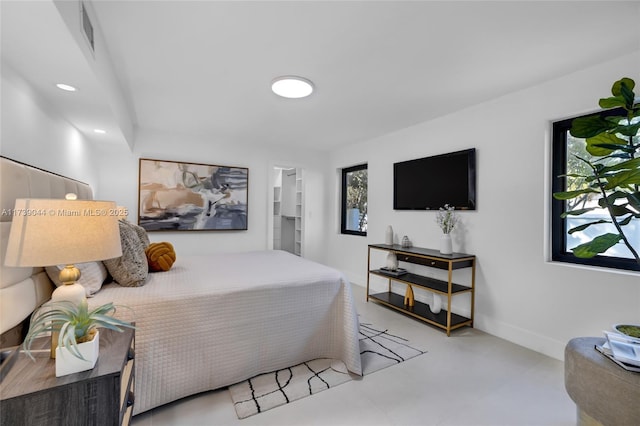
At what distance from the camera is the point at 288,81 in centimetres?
238

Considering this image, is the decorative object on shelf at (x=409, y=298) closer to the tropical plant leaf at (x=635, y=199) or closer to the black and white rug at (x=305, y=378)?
the black and white rug at (x=305, y=378)

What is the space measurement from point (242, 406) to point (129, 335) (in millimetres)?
846

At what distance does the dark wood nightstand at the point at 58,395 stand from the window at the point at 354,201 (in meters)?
4.00

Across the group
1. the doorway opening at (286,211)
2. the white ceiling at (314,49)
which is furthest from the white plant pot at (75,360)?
the doorway opening at (286,211)

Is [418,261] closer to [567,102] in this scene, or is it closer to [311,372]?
[311,372]

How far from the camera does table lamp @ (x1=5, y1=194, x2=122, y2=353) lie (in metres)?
0.96

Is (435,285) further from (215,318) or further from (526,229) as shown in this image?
(215,318)

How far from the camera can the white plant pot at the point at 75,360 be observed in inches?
37.1

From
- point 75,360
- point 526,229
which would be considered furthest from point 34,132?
point 526,229

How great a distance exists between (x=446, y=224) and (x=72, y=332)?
3.12m

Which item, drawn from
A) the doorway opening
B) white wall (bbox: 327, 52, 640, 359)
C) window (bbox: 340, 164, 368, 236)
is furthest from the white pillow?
the doorway opening

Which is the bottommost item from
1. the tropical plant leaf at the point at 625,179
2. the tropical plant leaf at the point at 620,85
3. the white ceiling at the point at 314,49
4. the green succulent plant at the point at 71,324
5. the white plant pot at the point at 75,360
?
the white plant pot at the point at 75,360

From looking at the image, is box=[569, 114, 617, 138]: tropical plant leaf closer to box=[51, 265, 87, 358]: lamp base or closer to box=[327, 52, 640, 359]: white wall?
box=[327, 52, 640, 359]: white wall

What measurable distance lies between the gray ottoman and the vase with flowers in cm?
157
